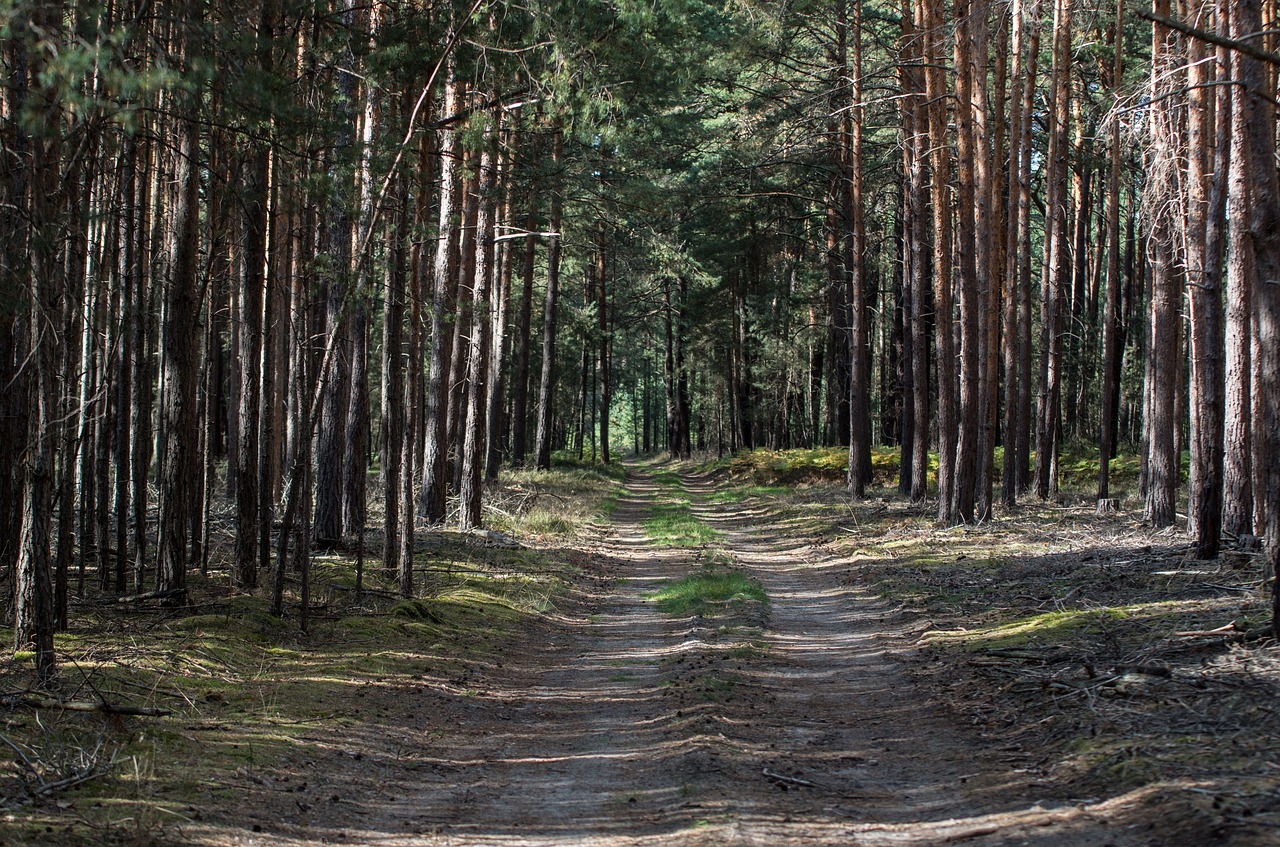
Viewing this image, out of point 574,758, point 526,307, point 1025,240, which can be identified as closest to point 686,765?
point 574,758

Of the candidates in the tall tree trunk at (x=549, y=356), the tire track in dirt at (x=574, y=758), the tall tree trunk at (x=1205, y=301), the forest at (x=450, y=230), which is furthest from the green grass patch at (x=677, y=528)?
the tall tree trunk at (x=1205, y=301)

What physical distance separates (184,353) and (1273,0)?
15767mm

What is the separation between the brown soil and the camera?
15.8 ft

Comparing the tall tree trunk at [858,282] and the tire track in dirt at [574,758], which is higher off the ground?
the tall tree trunk at [858,282]

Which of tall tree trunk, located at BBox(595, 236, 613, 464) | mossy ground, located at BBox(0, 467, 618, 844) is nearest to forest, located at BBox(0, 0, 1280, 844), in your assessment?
mossy ground, located at BBox(0, 467, 618, 844)

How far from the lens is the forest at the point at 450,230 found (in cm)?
702

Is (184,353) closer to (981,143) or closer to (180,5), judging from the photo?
(180,5)

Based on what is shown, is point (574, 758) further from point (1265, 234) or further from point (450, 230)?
point (450, 230)

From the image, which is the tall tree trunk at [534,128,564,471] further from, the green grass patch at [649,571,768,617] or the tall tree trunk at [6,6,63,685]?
the tall tree trunk at [6,6,63,685]

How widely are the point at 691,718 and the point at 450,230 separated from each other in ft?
20.8

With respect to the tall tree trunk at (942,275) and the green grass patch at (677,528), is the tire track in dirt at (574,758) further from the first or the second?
the tall tree trunk at (942,275)

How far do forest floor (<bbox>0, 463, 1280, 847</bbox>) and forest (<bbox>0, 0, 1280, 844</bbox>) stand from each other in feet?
3.05

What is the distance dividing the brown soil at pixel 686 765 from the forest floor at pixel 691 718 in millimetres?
25

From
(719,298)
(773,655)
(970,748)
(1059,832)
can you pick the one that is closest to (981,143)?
(773,655)
